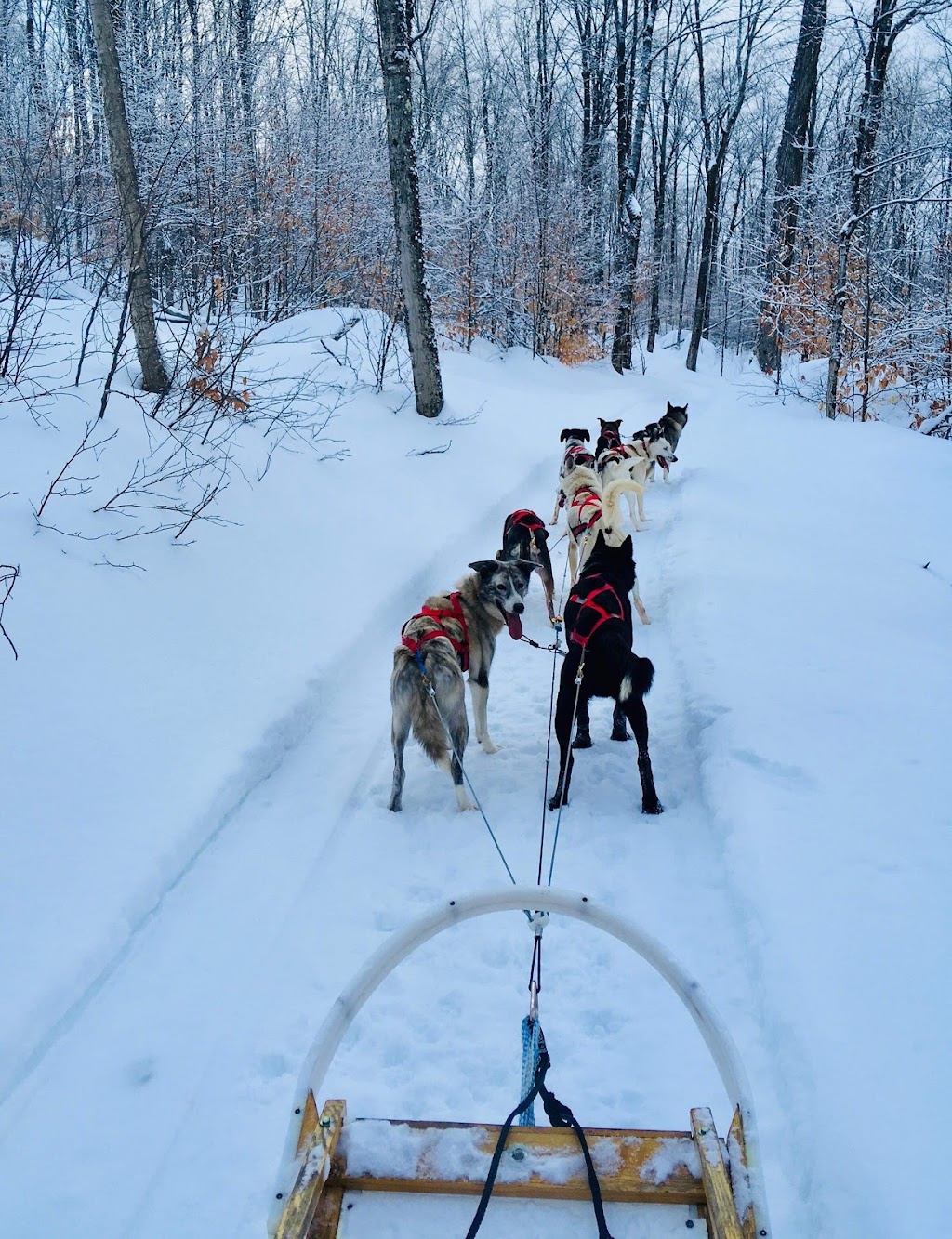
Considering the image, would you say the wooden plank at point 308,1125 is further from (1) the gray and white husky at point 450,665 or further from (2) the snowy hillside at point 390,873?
(1) the gray and white husky at point 450,665

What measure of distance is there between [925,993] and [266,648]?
403 cm

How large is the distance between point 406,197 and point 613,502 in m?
7.13

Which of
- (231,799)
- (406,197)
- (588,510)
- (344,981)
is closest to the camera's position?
(344,981)

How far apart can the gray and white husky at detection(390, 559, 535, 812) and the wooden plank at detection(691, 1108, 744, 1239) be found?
7.60ft

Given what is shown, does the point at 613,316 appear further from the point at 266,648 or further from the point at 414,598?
the point at 266,648

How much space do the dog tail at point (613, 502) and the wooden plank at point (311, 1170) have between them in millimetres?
3784

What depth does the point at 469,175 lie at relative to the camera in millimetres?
23984

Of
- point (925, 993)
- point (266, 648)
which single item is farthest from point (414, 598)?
point (925, 993)

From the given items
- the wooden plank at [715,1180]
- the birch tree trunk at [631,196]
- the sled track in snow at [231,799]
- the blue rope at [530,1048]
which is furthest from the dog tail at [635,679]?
the birch tree trunk at [631,196]

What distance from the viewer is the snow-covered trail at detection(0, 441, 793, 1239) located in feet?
7.38

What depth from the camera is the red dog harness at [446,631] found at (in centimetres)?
384

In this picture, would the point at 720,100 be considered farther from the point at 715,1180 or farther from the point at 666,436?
the point at 715,1180

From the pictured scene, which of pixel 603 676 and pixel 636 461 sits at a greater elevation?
pixel 636 461

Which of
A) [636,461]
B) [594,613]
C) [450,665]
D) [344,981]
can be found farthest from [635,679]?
[636,461]
